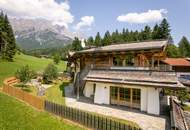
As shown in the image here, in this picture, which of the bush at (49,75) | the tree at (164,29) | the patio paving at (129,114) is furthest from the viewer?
the tree at (164,29)

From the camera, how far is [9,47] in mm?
55562

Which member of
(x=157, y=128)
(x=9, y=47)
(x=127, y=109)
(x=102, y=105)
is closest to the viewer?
(x=157, y=128)

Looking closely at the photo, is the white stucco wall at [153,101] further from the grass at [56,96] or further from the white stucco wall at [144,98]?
the grass at [56,96]

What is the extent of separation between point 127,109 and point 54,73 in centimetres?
2158

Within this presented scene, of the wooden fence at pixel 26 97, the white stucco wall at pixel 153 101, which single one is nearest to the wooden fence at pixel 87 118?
the wooden fence at pixel 26 97

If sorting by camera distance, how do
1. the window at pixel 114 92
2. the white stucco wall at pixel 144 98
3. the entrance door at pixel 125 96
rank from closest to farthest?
the white stucco wall at pixel 144 98 < the entrance door at pixel 125 96 < the window at pixel 114 92

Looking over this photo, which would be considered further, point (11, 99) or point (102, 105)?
point (11, 99)

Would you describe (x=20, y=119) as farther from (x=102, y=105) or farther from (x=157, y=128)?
(x=157, y=128)

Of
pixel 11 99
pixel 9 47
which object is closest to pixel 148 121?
pixel 11 99

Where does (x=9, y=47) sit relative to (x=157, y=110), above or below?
above

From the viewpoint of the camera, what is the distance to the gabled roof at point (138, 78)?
1661 centimetres

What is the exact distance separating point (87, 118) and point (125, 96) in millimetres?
7349

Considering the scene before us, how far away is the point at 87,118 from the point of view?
13.7m

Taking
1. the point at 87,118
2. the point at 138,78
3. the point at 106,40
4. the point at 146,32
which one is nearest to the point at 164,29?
the point at 146,32
